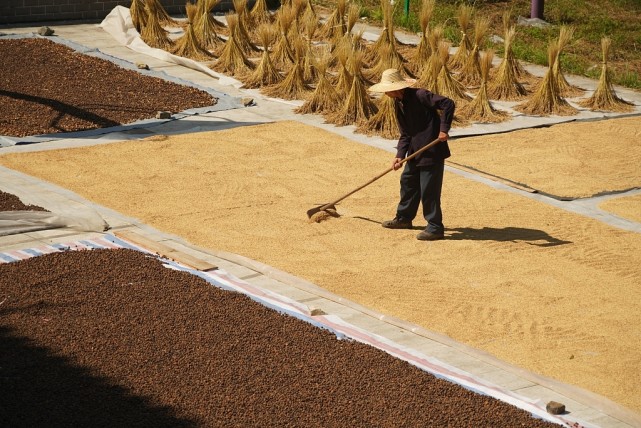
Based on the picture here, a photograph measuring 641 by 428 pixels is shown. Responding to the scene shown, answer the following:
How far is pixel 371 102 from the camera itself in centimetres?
1284

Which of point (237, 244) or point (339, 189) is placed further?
point (339, 189)

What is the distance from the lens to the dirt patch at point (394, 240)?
701 cm

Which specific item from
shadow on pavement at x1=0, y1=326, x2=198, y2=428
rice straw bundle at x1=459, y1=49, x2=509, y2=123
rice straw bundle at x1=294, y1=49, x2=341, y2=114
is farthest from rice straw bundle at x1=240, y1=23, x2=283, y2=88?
shadow on pavement at x1=0, y1=326, x2=198, y2=428

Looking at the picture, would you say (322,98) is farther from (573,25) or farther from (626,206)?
(573,25)

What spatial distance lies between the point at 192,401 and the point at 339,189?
181 inches

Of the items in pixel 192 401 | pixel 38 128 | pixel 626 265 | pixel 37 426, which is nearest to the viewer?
pixel 37 426

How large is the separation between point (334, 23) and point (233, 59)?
106 inches

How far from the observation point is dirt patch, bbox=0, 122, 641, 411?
7.01 metres

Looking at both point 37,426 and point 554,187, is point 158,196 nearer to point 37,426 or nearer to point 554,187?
point 554,187

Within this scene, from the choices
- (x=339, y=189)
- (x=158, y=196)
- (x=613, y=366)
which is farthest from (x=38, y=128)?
(x=613, y=366)

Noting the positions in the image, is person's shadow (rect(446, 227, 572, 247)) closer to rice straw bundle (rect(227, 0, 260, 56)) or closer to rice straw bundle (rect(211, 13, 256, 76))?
rice straw bundle (rect(211, 13, 256, 76))

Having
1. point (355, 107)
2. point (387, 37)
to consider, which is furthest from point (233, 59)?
point (355, 107)

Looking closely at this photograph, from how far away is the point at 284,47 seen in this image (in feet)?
49.4

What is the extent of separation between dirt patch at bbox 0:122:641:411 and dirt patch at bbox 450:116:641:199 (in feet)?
2.16
